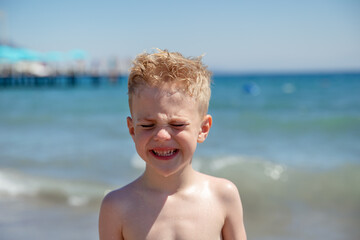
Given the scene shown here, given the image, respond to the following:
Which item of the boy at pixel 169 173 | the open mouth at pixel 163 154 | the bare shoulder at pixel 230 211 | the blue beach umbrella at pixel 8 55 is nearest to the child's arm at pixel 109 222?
the boy at pixel 169 173

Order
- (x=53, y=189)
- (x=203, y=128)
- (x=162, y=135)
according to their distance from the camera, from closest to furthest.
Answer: (x=162, y=135), (x=203, y=128), (x=53, y=189)

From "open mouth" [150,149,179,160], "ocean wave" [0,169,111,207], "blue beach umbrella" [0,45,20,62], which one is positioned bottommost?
"ocean wave" [0,169,111,207]

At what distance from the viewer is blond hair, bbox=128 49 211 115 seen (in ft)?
5.93

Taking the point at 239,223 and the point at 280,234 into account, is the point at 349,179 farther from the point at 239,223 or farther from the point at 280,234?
the point at 239,223

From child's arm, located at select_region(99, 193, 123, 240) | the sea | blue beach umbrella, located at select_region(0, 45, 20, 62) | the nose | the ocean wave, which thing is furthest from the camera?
blue beach umbrella, located at select_region(0, 45, 20, 62)

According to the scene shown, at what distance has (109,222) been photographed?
1895 millimetres

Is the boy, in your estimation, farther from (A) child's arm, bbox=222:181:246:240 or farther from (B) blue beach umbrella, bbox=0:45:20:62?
(B) blue beach umbrella, bbox=0:45:20:62

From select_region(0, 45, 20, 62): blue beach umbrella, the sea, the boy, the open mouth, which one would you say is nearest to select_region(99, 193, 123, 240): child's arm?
the boy

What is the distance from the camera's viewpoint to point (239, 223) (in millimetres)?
1976

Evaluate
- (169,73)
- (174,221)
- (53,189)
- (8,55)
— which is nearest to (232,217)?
(174,221)

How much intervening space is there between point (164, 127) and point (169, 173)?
0.21 metres

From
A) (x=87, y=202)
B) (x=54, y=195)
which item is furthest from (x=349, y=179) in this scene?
(x=54, y=195)

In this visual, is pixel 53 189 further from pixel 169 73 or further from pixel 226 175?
pixel 169 73

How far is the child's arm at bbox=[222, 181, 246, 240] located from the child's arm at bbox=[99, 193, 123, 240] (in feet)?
1.59
